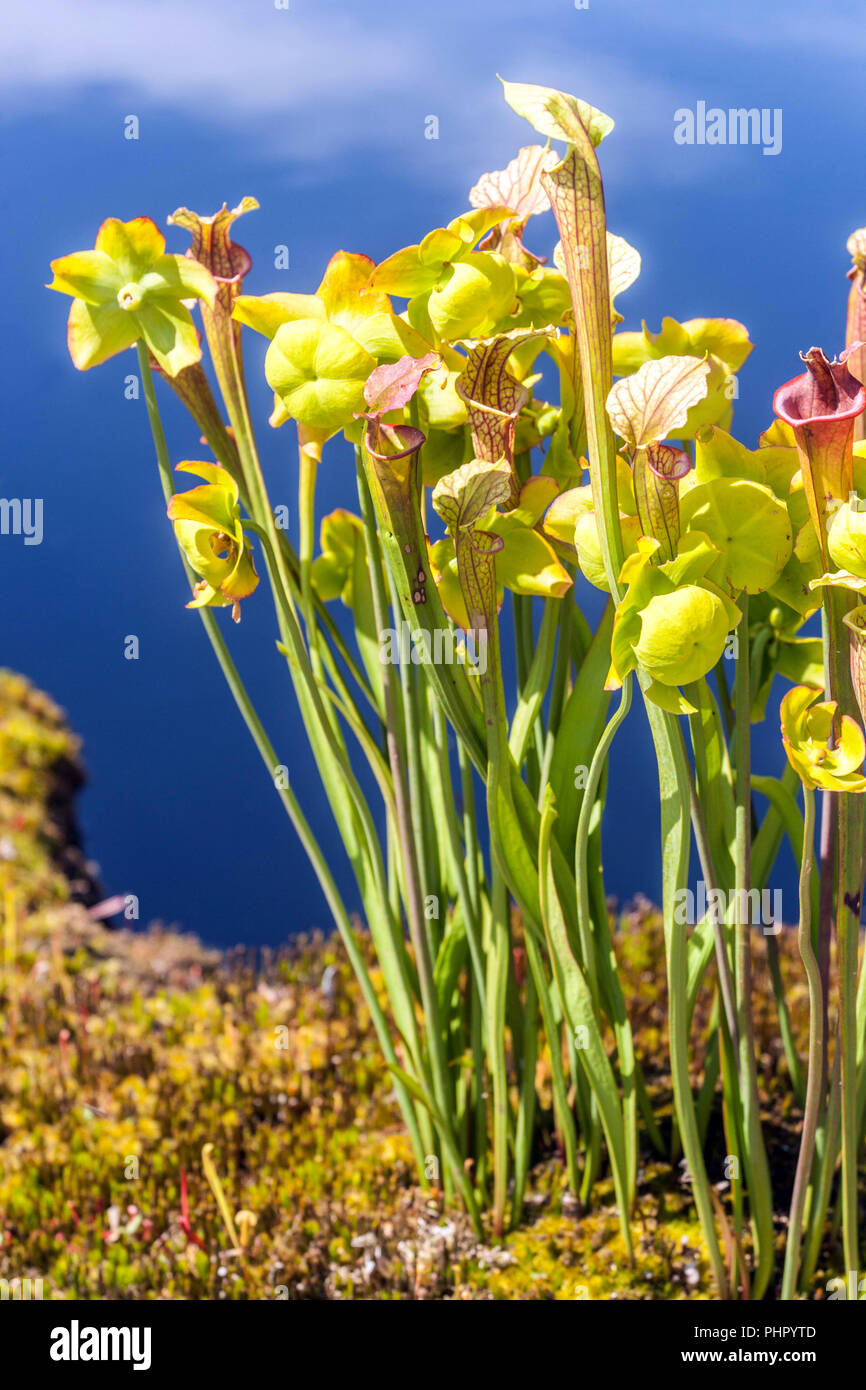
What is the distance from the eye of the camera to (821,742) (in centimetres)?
68

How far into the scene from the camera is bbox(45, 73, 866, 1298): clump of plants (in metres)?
0.68

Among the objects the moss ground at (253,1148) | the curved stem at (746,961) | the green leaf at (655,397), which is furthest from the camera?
the moss ground at (253,1148)

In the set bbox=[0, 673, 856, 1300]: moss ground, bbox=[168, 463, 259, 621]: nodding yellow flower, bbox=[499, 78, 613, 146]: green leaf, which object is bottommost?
bbox=[0, 673, 856, 1300]: moss ground

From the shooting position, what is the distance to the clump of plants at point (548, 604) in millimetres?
678

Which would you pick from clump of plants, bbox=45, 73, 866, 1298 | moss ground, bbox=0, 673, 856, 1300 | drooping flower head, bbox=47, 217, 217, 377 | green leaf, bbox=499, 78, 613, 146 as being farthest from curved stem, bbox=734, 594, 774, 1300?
drooping flower head, bbox=47, 217, 217, 377

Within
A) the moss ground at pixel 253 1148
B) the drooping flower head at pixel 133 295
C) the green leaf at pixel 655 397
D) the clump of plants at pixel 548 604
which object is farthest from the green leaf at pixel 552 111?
the moss ground at pixel 253 1148

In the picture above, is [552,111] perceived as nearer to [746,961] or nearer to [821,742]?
[821,742]

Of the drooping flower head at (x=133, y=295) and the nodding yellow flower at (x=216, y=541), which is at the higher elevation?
the drooping flower head at (x=133, y=295)

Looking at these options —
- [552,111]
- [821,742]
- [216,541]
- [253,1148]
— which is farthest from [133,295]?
[253,1148]

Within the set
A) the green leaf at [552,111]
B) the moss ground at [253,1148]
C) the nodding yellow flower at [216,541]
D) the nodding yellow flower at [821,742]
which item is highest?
the green leaf at [552,111]

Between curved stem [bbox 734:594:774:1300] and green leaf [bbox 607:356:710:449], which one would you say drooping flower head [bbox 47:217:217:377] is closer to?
green leaf [bbox 607:356:710:449]

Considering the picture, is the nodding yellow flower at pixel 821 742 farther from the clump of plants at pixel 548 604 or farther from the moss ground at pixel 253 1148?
the moss ground at pixel 253 1148

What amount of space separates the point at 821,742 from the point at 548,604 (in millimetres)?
289
